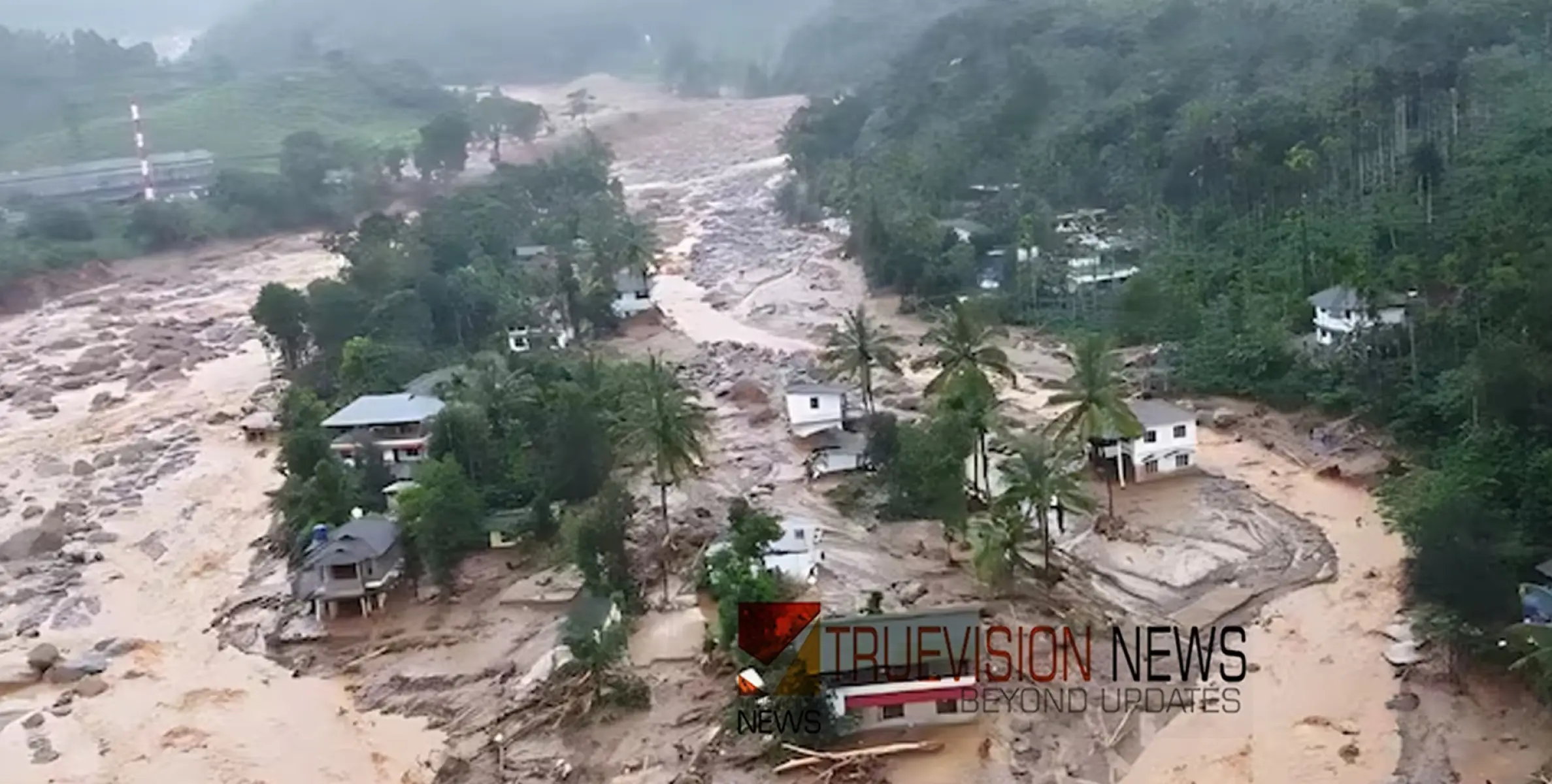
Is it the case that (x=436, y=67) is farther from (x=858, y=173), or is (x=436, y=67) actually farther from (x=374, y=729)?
(x=374, y=729)

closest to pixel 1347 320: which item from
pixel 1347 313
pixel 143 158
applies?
pixel 1347 313

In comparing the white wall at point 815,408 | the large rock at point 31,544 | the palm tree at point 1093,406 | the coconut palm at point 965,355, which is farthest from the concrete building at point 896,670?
the large rock at point 31,544

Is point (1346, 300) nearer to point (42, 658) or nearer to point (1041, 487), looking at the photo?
point (1041, 487)

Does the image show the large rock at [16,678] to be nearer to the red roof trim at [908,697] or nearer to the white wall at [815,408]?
the red roof trim at [908,697]

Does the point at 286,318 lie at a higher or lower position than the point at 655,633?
higher

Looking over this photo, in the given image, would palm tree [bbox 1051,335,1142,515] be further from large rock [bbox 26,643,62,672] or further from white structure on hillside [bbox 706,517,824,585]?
large rock [bbox 26,643,62,672]

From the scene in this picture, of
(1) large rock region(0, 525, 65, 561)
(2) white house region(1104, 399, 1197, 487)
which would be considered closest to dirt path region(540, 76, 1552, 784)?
(2) white house region(1104, 399, 1197, 487)
